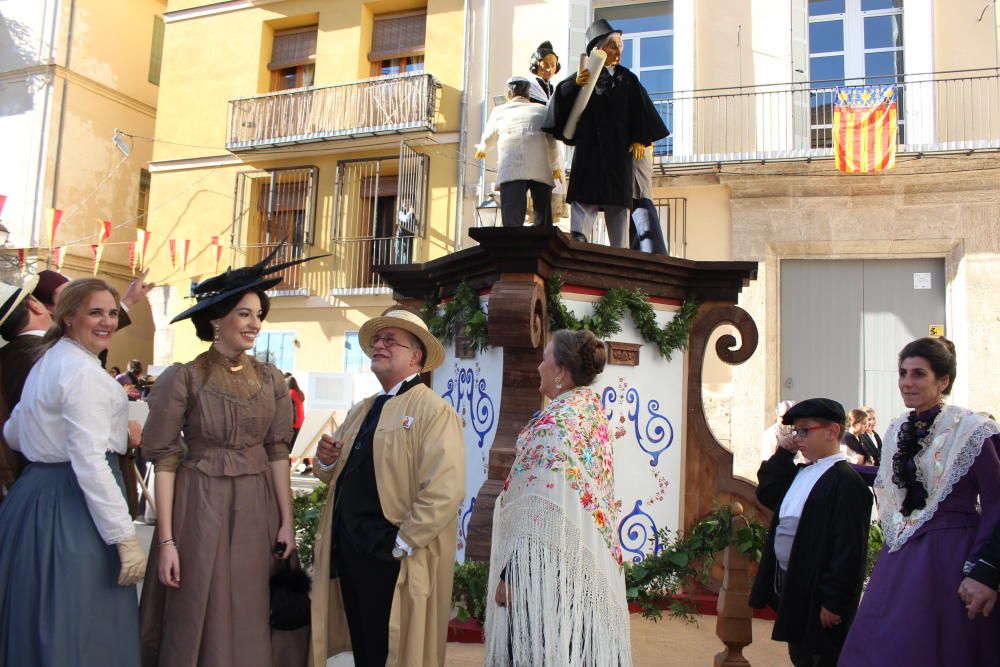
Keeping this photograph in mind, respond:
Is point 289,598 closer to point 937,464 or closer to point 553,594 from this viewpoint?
point 553,594

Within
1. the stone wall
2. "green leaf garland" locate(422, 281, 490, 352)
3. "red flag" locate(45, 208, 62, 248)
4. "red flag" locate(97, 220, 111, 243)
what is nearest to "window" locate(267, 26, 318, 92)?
"red flag" locate(97, 220, 111, 243)

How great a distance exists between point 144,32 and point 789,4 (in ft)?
49.7

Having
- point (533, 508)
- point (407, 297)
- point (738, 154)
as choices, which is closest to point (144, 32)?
point (738, 154)

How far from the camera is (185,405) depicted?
10.5 ft

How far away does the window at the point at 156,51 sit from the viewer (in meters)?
20.8

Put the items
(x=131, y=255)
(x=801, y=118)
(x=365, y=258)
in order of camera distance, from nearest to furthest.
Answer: (x=801, y=118) < (x=365, y=258) < (x=131, y=255)

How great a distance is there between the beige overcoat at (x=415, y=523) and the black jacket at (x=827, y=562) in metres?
1.43

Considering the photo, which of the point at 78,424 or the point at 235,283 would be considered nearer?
the point at 78,424

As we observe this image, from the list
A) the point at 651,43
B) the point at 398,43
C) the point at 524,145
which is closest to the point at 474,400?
the point at 524,145

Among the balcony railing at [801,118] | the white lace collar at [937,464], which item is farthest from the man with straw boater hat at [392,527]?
the balcony railing at [801,118]

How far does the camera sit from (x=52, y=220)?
56.2 feet

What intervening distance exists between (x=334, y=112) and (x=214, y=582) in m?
14.9

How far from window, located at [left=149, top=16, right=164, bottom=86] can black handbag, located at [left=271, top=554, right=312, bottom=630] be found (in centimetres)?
2034

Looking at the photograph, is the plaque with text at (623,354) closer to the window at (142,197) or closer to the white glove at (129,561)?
the white glove at (129,561)
